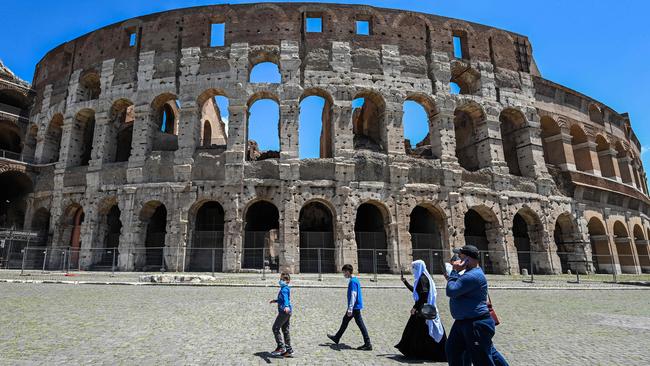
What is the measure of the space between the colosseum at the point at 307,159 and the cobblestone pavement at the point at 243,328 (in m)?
7.93

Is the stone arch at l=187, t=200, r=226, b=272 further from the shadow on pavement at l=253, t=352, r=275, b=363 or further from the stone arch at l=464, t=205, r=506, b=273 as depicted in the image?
the shadow on pavement at l=253, t=352, r=275, b=363

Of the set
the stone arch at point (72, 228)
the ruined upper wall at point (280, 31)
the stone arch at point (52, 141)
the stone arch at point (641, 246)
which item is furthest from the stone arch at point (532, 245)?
the stone arch at point (52, 141)

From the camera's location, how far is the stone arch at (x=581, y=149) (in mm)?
24098

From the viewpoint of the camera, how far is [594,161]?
78.6ft

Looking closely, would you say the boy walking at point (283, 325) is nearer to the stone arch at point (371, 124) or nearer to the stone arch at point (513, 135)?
the stone arch at point (371, 124)

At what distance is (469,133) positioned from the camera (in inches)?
914

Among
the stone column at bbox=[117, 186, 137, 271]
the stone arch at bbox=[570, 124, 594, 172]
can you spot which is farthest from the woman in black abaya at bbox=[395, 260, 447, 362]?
the stone arch at bbox=[570, 124, 594, 172]

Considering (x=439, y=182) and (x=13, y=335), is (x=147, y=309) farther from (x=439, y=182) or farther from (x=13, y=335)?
(x=439, y=182)

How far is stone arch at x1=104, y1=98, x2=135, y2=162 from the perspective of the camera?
68.6 ft

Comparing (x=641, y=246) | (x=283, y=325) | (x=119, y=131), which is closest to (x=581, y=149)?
(x=641, y=246)

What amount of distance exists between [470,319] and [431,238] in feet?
55.4

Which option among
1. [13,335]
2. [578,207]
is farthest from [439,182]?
[13,335]

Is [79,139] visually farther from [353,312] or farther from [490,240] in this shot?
[490,240]

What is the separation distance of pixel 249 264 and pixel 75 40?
19.4 meters
